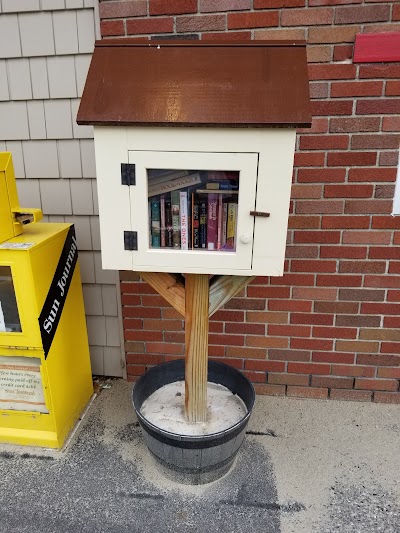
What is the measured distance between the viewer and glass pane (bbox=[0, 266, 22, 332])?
2.08 m

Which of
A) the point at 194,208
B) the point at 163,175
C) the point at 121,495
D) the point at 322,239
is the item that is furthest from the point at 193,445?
the point at 322,239

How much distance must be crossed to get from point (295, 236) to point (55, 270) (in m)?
1.38

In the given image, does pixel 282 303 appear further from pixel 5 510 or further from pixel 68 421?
pixel 5 510

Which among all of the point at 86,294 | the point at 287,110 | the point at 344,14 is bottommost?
the point at 86,294

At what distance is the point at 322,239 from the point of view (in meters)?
2.43

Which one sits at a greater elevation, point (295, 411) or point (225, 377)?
point (225, 377)

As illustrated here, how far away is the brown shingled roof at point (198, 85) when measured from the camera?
1.50 metres

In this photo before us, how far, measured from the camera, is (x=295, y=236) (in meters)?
2.44

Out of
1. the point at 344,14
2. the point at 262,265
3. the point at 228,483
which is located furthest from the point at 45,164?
the point at 228,483

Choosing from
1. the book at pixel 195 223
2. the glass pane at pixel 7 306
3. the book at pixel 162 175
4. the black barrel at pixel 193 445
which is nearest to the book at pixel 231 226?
the book at pixel 195 223

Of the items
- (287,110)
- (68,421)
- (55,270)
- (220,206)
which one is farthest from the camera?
(68,421)

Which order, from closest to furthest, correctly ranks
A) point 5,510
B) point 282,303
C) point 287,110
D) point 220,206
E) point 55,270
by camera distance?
point 287,110 < point 220,206 < point 5,510 < point 55,270 < point 282,303

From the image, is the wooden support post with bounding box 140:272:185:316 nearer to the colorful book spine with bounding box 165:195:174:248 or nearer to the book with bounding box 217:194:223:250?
the colorful book spine with bounding box 165:195:174:248

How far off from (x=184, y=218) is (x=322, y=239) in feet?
3.53
